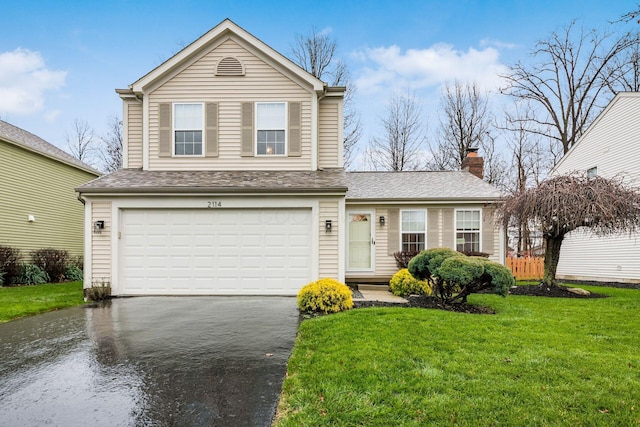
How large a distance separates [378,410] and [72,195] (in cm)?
1775

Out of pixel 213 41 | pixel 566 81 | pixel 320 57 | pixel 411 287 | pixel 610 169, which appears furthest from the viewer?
pixel 566 81

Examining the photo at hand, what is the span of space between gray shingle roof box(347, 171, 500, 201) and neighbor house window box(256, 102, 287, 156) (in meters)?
2.87

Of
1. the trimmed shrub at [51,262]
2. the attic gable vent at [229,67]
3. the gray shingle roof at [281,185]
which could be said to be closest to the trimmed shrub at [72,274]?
the trimmed shrub at [51,262]

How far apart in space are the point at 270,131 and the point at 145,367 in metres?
7.32

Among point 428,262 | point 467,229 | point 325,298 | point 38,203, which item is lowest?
point 325,298

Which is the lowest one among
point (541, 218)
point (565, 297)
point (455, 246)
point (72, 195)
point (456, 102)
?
point (565, 297)

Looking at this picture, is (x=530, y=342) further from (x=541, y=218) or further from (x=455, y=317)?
(x=541, y=218)

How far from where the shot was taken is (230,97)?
10.0m

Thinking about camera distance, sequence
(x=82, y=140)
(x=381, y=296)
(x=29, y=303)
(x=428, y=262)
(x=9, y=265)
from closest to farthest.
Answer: (x=428, y=262), (x=29, y=303), (x=381, y=296), (x=9, y=265), (x=82, y=140)

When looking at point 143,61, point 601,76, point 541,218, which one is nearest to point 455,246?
point 541,218

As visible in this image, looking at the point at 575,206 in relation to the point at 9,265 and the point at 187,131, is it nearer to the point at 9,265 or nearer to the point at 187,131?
the point at 187,131

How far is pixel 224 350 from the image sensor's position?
4.57 m

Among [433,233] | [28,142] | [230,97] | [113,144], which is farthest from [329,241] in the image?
[113,144]

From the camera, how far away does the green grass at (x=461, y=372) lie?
286cm
